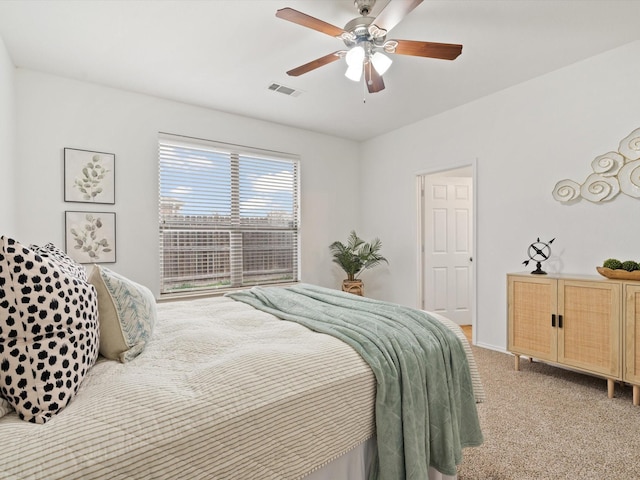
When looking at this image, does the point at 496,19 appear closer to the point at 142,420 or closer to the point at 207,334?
the point at 207,334

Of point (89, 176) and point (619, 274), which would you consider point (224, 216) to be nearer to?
point (89, 176)

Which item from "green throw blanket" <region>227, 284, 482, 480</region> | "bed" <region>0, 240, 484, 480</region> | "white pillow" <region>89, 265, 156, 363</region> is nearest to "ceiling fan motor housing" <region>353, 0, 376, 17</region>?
"green throw blanket" <region>227, 284, 482, 480</region>

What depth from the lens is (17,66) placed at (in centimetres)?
289

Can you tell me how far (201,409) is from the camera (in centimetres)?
92

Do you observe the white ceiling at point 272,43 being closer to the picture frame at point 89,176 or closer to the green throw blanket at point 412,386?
the picture frame at point 89,176

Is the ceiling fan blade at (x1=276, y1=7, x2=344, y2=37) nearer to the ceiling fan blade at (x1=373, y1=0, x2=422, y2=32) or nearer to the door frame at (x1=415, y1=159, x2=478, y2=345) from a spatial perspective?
the ceiling fan blade at (x1=373, y1=0, x2=422, y2=32)

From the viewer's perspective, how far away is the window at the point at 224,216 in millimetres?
3703

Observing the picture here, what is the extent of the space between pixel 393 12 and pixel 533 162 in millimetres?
2246

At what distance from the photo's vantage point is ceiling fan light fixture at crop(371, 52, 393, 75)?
2.29 metres

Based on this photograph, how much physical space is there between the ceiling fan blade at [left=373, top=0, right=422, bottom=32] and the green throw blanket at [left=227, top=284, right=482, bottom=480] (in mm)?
1640

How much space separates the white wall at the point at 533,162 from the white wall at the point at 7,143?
4.11m

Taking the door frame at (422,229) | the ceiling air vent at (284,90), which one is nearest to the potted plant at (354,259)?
the door frame at (422,229)

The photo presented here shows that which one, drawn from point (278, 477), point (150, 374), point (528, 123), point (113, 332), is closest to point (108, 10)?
point (113, 332)

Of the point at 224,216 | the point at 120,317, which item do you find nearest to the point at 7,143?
the point at 224,216
